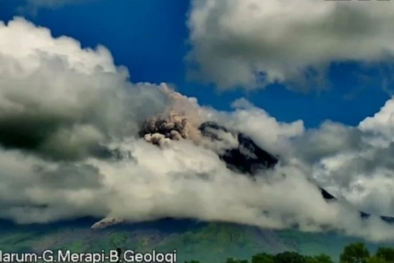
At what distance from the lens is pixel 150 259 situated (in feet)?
353

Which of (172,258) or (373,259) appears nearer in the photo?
(172,258)

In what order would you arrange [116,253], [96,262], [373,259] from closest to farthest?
[116,253] < [96,262] < [373,259]

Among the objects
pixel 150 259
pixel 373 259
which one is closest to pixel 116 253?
pixel 150 259

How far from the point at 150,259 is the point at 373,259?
9816 cm

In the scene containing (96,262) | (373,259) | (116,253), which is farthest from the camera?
(373,259)

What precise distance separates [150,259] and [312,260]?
101299 mm

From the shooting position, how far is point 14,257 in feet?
372

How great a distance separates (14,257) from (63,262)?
13.1 meters

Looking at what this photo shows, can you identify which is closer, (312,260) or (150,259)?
(150,259)

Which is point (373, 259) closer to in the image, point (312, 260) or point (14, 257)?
point (312, 260)

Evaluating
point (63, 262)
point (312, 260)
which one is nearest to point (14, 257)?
point (63, 262)

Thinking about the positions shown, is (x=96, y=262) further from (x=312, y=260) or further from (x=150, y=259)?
(x=312, y=260)

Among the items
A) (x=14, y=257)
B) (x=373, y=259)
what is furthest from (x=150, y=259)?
(x=373, y=259)

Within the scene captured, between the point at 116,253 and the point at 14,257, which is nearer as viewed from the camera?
the point at 116,253
